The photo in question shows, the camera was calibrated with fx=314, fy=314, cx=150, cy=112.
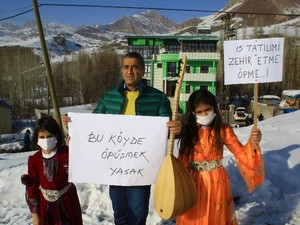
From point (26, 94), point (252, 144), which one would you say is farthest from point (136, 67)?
point (26, 94)

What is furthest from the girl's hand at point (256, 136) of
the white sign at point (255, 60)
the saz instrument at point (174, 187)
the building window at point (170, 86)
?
the building window at point (170, 86)

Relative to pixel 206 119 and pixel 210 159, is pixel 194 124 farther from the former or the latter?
pixel 210 159

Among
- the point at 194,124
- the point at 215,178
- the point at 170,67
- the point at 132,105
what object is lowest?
the point at 215,178

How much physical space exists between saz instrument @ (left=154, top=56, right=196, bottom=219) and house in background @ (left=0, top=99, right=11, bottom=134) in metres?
25.4

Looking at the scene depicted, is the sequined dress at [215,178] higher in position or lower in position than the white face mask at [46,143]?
lower

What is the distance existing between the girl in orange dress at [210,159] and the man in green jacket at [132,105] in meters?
0.26

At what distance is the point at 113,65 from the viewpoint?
4891 centimetres

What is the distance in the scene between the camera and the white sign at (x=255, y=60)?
255 cm

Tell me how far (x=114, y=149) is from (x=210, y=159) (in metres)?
0.77

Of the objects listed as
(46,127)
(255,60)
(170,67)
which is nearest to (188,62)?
(170,67)

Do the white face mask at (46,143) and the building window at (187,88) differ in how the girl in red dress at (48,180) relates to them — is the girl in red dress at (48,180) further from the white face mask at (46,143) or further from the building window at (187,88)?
the building window at (187,88)

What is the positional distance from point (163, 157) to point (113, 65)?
156 feet

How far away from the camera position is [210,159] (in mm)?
2516

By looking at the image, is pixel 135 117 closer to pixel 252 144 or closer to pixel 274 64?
pixel 252 144
